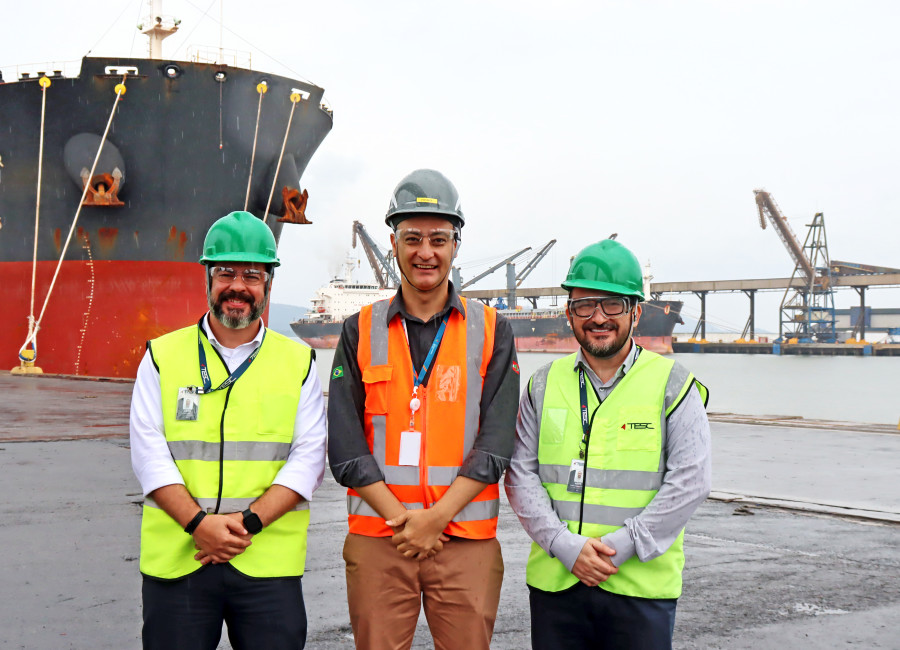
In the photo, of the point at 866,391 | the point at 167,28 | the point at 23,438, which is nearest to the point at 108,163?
the point at 167,28

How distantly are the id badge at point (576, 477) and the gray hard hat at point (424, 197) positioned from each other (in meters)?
0.87

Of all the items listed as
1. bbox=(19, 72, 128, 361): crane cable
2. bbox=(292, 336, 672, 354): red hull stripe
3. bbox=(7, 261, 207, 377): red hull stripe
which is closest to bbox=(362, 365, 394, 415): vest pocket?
bbox=(7, 261, 207, 377): red hull stripe

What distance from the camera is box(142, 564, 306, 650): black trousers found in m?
2.35

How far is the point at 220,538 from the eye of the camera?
233 centimetres

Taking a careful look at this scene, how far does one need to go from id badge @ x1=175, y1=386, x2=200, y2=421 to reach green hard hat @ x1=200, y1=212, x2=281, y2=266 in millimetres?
408

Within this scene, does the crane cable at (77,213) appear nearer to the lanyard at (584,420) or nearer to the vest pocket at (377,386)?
the vest pocket at (377,386)

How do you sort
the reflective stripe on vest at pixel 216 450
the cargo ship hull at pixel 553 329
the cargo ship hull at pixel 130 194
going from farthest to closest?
1. the cargo ship hull at pixel 553 329
2. the cargo ship hull at pixel 130 194
3. the reflective stripe on vest at pixel 216 450

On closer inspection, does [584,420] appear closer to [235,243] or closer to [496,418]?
[496,418]

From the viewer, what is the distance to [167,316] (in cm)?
1658

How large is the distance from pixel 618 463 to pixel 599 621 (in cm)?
47

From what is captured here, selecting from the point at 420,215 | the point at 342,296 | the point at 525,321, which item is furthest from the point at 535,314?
the point at 420,215

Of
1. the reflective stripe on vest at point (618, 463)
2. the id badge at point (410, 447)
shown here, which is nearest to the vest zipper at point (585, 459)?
the reflective stripe on vest at point (618, 463)

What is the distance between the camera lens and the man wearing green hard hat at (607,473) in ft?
7.99

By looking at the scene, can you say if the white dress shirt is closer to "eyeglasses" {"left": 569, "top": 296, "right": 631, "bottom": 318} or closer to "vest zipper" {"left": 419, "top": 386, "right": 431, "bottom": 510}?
"vest zipper" {"left": 419, "top": 386, "right": 431, "bottom": 510}
